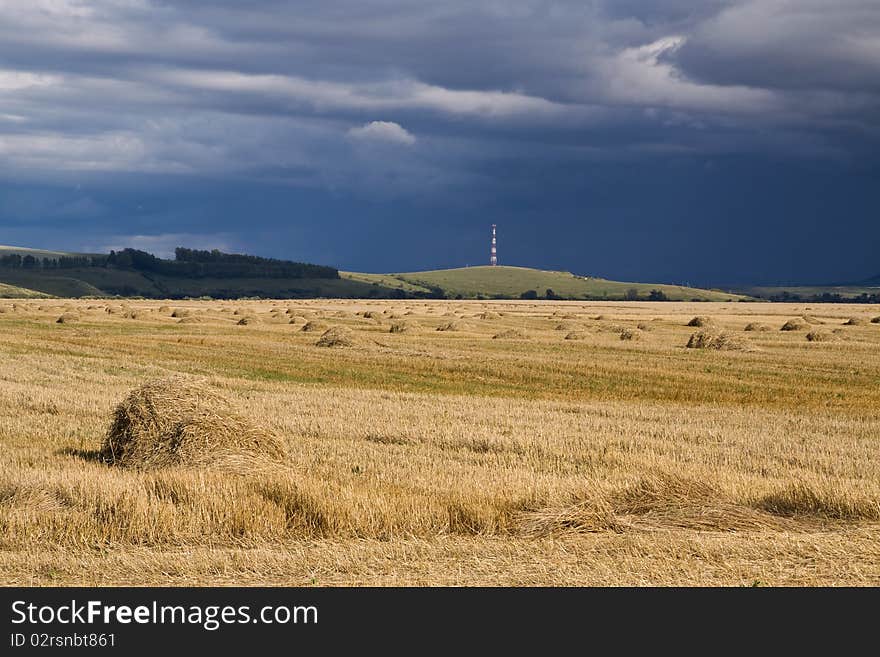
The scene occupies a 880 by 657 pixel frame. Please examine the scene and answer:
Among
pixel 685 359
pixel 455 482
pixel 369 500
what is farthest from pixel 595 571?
pixel 685 359

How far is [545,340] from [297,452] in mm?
→ 36730

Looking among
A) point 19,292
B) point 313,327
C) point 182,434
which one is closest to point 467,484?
point 182,434

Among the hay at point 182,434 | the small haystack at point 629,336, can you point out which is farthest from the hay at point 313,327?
the hay at point 182,434

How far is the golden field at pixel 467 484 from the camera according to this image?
956 centimetres

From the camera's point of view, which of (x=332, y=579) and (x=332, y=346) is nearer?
(x=332, y=579)

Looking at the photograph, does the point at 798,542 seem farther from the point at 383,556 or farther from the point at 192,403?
the point at 192,403

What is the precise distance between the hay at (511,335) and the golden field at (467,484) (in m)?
19.3

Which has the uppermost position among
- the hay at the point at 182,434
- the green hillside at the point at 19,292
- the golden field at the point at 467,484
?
the green hillside at the point at 19,292

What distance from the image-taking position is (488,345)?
160ft

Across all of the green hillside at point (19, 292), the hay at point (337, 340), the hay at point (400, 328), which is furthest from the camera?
the green hillside at point (19, 292)

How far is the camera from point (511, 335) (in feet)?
183

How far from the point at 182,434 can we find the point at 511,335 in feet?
134

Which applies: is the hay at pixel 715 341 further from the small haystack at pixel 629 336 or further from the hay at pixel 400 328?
the hay at pixel 400 328

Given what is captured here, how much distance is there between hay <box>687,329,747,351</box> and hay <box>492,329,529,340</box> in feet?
33.1
